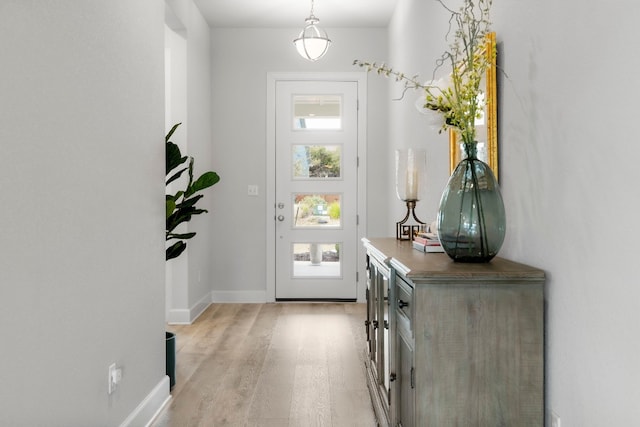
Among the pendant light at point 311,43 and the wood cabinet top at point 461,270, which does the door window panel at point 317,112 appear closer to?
the pendant light at point 311,43

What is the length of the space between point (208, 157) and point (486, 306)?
13.5 ft

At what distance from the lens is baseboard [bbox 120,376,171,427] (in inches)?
90.3

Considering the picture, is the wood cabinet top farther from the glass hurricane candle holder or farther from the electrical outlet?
the electrical outlet

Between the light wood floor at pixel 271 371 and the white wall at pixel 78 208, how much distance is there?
40 cm

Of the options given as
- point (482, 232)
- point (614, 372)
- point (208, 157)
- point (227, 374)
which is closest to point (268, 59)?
point (208, 157)

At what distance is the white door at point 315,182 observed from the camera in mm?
5422

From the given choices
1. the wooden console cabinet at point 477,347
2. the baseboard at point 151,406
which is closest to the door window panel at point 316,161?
the baseboard at point 151,406

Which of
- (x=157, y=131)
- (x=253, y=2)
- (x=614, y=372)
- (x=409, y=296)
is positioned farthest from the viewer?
(x=253, y=2)

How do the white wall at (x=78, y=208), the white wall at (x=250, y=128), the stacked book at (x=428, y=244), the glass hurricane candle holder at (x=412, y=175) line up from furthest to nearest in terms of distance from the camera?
the white wall at (x=250, y=128) → the glass hurricane candle holder at (x=412, y=175) → the stacked book at (x=428, y=244) → the white wall at (x=78, y=208)

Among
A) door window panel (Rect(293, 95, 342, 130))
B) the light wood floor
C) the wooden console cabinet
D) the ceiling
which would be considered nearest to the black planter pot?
the light wood floor

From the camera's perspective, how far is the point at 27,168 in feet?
4.82

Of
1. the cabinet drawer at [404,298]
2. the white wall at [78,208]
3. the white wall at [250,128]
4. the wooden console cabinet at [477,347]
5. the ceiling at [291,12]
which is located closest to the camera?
the white wall at [78,208]

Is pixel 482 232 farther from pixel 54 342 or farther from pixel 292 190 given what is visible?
pixel 292 190

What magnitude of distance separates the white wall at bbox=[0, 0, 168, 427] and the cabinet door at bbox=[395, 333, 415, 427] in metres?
1.12
